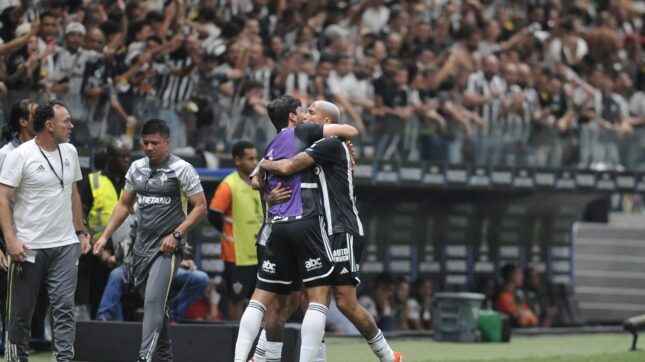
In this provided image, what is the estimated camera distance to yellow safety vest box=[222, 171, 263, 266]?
14477 millimetres

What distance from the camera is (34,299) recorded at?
1105 cm

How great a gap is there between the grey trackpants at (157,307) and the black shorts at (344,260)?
1.48m

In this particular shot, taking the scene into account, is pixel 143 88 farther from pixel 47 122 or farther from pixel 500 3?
pixel 500 3

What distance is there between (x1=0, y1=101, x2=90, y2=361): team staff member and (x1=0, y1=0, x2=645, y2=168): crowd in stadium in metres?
3.89

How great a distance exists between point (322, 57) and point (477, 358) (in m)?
6.30

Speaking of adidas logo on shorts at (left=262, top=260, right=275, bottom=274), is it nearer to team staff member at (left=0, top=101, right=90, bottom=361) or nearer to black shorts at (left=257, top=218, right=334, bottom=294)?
black shorts at (left=257, top=218, right=334, bottom=294)

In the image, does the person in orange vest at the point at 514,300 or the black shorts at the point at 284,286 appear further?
the person in orange vest at the point at 514,300

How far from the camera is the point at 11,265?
1102 cm

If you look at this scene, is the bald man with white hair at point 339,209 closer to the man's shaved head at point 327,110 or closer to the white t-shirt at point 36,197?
the man's shaved head at point 327,110

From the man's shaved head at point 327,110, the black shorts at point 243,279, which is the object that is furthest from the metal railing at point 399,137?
the man's shaved head at point 327,110

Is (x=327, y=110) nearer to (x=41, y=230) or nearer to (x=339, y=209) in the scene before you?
(x=339, y=209)

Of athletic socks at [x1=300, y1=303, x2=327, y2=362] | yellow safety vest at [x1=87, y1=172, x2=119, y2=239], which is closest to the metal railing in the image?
yellow safety vest at [x1=87, y1=172, x2=119, y2=239]

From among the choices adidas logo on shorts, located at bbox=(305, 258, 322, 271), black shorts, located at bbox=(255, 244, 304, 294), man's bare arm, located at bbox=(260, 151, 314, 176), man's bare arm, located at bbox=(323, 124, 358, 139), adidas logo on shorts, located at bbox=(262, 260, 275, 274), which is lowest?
black shorts, located at bbox=(255, 244, 304, 294)

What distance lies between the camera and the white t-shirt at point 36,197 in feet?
35.9
